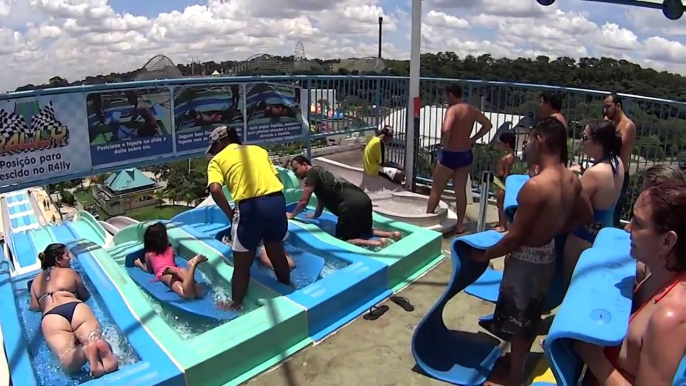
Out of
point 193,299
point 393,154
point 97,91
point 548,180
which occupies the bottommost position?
point 193,299

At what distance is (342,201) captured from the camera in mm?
6246

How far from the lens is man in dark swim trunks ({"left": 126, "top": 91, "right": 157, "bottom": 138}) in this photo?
21.9ft

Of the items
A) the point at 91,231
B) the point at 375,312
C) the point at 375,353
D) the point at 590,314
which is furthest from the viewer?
the point at 91,231

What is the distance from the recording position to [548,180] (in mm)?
3162

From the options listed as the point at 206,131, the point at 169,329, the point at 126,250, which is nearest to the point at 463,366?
the point at 169,329

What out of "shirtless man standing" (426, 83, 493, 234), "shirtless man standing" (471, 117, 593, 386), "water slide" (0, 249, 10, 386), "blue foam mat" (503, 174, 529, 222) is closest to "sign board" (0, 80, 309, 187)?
"water slide" (0, 249, 10, 386)

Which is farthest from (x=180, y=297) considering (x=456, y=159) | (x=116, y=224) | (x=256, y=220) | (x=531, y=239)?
(x=116, y=224)

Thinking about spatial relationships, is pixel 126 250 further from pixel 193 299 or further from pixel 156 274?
pixel 193 299

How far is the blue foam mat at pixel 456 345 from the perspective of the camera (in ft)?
12.1

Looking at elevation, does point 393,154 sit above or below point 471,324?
above

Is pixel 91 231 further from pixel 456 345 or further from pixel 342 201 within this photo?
pixel 456 345

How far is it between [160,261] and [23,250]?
2.47 m

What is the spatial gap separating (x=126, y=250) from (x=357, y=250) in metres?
2.83

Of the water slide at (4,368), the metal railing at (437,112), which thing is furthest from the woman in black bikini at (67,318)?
the metal railing at (437,112)
